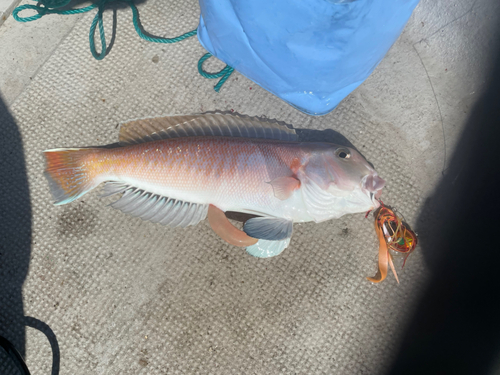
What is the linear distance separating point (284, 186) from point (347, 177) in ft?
0.86

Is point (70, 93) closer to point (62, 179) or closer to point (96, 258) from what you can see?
point (62, 179)

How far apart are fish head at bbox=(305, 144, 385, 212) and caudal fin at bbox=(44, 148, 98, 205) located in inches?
38.5

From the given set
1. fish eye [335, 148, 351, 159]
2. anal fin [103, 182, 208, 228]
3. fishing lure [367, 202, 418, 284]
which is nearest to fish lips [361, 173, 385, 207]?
fish eye [335, 148, 351, 159]

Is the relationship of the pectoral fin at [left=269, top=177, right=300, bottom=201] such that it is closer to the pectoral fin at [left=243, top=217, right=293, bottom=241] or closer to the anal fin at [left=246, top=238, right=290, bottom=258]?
the pectoral fin at [left=243, top=217, right=293, bottom=241]

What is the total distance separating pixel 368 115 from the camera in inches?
59.3

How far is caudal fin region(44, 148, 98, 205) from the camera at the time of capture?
→ 52.1 inches

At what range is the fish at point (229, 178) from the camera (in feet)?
4.09

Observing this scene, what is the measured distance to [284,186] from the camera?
1.23m

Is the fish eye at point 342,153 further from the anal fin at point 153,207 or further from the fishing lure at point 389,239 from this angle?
the anal fin at point 153,207

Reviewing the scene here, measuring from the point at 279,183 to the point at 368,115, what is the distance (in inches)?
25.7

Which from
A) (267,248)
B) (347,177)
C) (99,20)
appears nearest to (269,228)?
(267,248)

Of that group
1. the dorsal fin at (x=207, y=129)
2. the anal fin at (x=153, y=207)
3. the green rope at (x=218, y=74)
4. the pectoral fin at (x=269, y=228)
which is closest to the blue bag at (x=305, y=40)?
the green rope at (x=218, y=74)

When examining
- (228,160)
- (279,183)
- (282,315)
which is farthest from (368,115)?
(282,315)

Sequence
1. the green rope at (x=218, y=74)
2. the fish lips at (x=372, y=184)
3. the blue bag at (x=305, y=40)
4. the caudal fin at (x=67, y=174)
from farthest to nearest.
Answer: the green rope at (x=218, y=74), the caudal fin at (x=67, y=174), the fish lips at (x=372, y=184), the blue bag at (x=305, y=40)
